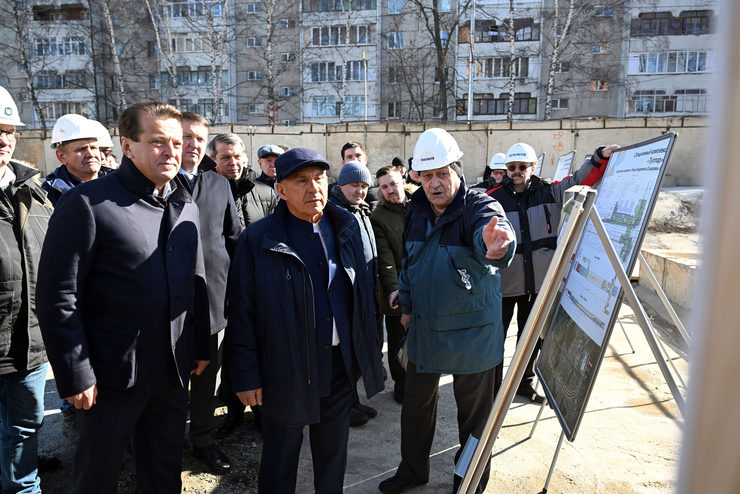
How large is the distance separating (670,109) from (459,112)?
13.9 m

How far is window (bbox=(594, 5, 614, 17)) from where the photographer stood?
29973mm

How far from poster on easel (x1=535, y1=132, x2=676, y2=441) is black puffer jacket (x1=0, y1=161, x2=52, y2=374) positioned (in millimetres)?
2742

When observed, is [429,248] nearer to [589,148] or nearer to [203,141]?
[203,141]

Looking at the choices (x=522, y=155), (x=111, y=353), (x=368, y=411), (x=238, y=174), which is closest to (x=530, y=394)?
(x=368, y=411)

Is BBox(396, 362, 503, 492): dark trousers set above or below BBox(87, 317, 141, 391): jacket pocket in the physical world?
below

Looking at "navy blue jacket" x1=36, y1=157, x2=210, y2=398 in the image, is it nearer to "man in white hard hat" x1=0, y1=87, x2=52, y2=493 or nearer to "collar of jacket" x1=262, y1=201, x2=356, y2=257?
"collar of jacket" x1=262, y1=201, x2=356, y2=257

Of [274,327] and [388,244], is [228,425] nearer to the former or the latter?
[274,327]

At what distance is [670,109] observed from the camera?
107 ft

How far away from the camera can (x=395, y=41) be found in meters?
35.2

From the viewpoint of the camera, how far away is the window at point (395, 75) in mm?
35375

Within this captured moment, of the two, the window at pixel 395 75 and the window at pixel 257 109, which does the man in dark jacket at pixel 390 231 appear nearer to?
the window at pixel 395 75

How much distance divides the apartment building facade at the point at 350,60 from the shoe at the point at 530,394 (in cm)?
2858

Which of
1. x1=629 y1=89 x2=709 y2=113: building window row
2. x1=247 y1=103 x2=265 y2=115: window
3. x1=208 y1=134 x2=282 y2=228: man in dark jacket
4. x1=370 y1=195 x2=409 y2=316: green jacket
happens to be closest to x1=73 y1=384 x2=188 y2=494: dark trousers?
x1=208 y1=134 x2=282 y2=228: man in dark jacket

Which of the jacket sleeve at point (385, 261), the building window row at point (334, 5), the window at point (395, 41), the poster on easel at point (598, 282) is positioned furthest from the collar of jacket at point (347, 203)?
the building window row at point (334, 5)
